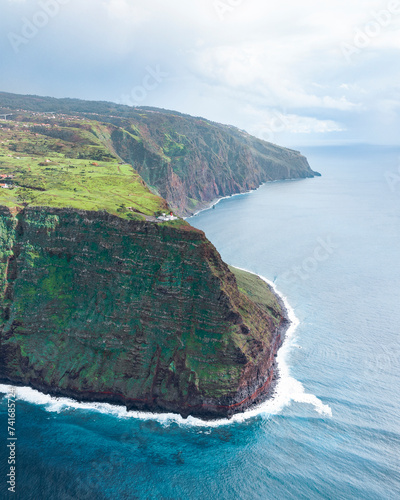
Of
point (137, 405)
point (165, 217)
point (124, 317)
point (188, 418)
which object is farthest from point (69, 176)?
point (188, 418)

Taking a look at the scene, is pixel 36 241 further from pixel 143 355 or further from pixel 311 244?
pixel 311 244

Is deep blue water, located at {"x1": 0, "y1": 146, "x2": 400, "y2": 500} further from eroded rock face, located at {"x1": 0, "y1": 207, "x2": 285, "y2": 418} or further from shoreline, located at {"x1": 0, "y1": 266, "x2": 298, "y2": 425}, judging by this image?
eroded rock face, located at {"x1": 0, "y1": 207, "x2": 285, "y2": 418}

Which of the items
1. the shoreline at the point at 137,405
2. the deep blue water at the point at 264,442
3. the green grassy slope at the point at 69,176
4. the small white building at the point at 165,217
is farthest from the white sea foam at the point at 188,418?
the green grassy slope at the point at 69,176

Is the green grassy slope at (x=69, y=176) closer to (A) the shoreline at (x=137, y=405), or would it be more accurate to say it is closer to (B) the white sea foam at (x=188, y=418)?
(A) the shoreline at (x=137, y=405)

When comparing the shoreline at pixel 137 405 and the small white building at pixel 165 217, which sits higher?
the small white building at pixel 165 217

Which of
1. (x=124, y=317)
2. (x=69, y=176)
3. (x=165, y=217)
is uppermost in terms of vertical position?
(x=69, y=176)

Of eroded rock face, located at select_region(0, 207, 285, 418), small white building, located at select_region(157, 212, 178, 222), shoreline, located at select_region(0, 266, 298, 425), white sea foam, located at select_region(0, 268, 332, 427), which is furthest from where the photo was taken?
small white building, located at select_region(157, 212, 178, 222)

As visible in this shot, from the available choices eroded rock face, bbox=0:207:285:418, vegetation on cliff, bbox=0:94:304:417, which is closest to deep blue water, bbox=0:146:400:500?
vegetation on cliff, bbox=0:94:304:417

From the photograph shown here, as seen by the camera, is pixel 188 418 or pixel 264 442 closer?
pixel 264 442

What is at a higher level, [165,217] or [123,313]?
[165,217]

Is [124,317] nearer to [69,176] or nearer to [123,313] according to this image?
[123,313]
